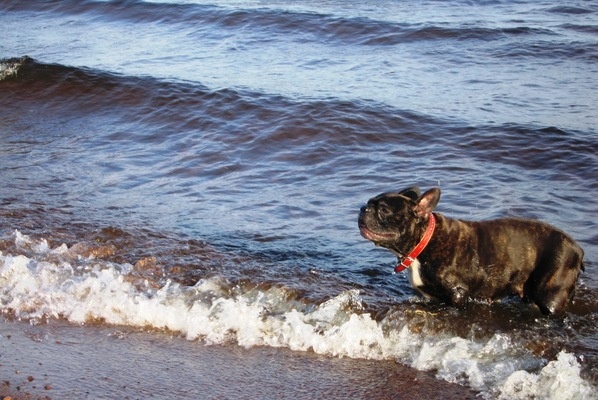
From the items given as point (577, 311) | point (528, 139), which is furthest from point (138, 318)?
point (528, 139)

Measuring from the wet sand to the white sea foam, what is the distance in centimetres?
15

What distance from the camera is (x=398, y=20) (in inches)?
726

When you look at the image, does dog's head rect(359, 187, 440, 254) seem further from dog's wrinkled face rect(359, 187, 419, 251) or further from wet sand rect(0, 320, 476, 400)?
wet sand rect(0, 320, 476, 400)

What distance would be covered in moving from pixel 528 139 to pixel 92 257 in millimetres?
6109

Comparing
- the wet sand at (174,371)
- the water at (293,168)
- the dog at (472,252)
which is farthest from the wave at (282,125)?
the wet sand at (174,371)

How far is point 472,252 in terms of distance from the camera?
7098 millimetres

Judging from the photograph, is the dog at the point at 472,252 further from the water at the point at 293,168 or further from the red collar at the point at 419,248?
the water at the point at 293,168

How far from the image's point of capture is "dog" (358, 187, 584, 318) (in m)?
6.91

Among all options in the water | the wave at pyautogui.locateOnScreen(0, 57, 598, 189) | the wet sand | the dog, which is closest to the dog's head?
the dog

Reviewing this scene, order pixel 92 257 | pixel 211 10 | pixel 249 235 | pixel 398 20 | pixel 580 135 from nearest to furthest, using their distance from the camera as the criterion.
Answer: pixel 92 257
pixel 249 235
pixel 580 135
pixel 398 20
pixel 211 10

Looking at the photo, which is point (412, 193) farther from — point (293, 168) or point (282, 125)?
point (282, 125)

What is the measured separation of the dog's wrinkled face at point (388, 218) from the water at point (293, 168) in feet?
2.13

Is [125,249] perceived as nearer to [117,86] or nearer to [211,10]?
[117,86]

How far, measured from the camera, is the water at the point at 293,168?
682 centimetres
